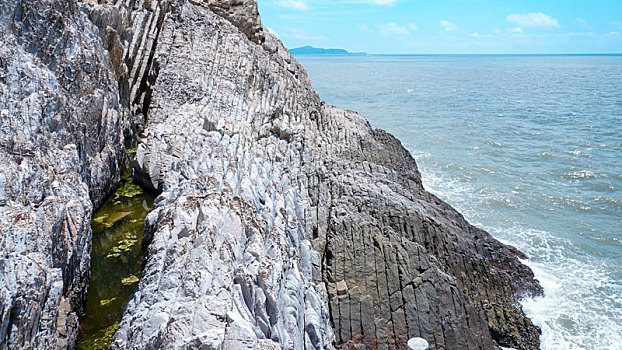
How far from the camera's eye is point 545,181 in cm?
3122

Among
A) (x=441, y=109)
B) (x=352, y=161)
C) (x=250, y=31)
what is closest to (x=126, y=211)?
(x=352, y=161)

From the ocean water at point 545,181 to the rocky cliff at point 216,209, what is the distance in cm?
222

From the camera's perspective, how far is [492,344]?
47.4 ft

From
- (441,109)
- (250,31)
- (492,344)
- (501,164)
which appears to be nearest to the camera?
(492,344)

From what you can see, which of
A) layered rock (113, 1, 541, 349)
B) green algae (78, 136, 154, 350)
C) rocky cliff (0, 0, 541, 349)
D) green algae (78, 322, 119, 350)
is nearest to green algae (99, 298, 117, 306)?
green algae (78, 136, 154, 350)

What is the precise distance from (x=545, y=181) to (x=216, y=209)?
26863mm

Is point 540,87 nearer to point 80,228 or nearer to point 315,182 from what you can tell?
point 315,182

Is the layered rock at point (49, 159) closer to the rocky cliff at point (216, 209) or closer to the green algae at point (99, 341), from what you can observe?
the rocky cliff at point (216, 209)

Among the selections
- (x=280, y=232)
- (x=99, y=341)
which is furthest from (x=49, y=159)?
(x=280, y=232)

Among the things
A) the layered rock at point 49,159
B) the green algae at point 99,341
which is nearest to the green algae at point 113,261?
the green algae at point 99,341

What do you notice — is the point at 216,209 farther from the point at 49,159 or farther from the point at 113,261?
the point at 49,159

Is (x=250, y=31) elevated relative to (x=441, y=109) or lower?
elevated

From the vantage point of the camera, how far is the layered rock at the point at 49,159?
8094mm

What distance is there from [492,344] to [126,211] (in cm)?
1245
